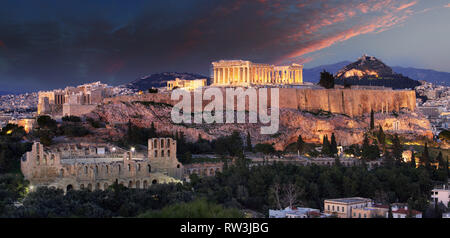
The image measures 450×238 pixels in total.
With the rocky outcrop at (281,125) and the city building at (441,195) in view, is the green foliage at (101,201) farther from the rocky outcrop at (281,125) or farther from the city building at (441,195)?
the rocky outcrop at (281,125)

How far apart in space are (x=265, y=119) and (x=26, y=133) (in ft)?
78.3

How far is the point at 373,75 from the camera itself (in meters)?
117

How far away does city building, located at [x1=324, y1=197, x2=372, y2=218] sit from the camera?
100 feet

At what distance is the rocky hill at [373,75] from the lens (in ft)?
356

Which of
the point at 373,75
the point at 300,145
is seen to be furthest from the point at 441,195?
the point at 373,75

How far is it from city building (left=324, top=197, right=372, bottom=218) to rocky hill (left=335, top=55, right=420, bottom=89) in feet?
242

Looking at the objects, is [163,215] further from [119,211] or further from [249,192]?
[249,192]

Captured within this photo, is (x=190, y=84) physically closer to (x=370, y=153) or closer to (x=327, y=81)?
(x=327, y=81)

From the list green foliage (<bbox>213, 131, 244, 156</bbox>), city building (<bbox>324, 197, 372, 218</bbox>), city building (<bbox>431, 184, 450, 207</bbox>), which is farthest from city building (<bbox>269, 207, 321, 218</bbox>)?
green foliage (<bbox>213, 131, 244, 156</bbox>)

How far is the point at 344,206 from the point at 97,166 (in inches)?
514

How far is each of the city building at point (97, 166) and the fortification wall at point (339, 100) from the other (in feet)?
65.3

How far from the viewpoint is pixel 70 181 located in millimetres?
33094

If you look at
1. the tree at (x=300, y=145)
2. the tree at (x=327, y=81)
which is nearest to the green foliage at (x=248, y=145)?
the tree at (x=300, y=145)

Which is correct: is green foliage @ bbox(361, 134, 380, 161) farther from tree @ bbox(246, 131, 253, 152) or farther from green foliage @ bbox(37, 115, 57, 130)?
green foliage @ bbox(37, 115, 57, 130)
